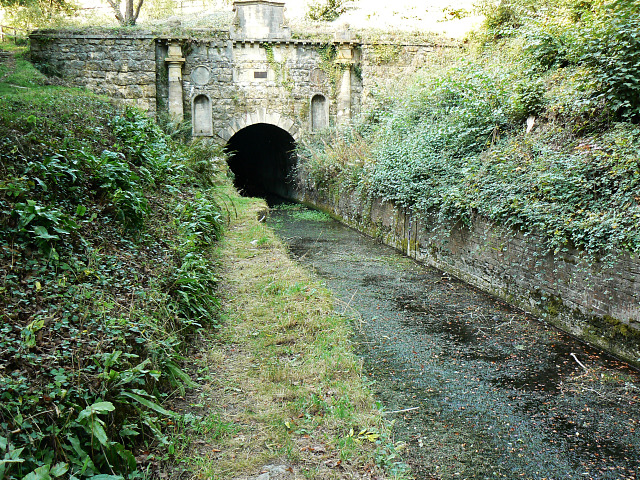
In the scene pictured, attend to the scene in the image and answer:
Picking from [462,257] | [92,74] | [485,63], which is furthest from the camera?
[92,74]

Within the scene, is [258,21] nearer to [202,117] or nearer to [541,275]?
[202,117]

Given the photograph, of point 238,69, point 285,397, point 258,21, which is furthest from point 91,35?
point 285,397

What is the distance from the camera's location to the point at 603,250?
526 cm

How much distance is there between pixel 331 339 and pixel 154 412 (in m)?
2.15

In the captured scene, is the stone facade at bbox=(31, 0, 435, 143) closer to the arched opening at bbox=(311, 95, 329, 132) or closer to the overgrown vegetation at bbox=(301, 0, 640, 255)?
the arched opening at bbox=(311, 95, 329, 132)

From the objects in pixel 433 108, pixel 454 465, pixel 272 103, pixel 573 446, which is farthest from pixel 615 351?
pixel 272 103

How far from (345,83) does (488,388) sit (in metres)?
15.1

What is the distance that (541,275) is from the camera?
632 cm

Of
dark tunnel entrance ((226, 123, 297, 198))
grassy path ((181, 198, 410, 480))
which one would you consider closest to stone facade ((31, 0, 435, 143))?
dark tunnel entrance ((226, 123, 297, 198))

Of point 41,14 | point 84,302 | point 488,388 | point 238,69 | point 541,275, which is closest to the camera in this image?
point 84,302

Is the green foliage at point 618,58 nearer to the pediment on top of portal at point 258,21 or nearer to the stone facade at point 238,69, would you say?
the stone facade at point 238,69

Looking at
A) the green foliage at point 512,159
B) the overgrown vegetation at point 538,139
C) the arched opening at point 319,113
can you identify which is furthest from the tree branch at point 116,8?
the overgrown vegetation at point 538,139

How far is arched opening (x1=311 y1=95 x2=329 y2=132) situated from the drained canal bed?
37.8 ft

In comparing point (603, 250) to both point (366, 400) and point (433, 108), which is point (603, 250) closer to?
point (366, 400)
